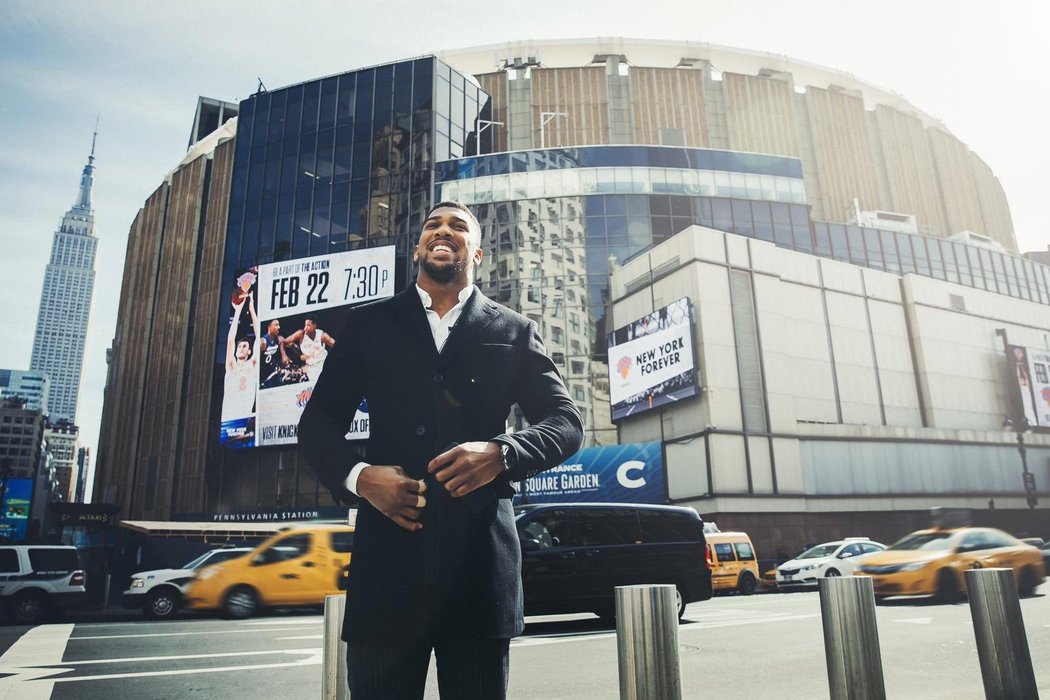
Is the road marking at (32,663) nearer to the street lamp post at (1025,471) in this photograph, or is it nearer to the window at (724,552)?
the window at (724,552)

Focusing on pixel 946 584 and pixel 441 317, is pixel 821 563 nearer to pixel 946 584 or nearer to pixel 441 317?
pixel 946 584

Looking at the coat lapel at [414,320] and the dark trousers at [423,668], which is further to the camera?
the coat lapel at [414,320]

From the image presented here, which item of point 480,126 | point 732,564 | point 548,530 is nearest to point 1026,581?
point 732,564

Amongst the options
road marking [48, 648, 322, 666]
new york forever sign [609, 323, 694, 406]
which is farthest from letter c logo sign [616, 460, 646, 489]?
road marking [48, 648, 322, 666]

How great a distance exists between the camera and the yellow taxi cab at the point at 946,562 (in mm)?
11547

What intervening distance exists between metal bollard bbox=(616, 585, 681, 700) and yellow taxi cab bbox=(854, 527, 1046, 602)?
11.3m

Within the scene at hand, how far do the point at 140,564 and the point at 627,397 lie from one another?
2001 cm

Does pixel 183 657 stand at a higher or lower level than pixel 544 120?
lower

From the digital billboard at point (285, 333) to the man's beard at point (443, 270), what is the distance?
1113 inches

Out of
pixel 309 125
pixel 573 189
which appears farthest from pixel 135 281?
pixel 573 189

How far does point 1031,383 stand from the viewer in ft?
118

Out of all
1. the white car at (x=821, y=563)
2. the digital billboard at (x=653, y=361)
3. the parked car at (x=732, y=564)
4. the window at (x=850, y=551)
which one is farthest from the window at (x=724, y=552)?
the digital billboard at (x=653, y=361)

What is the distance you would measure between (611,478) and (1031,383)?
23399 mm

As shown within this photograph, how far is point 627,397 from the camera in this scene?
31953mm
